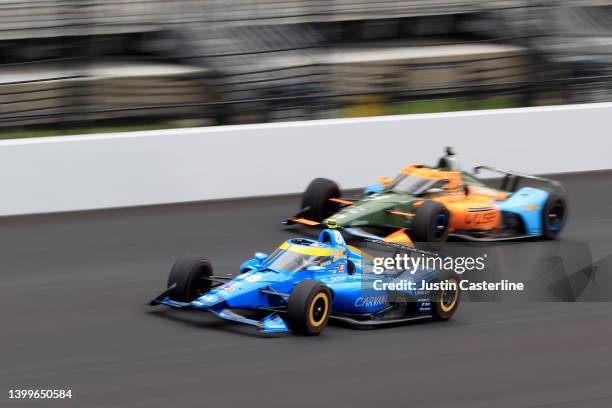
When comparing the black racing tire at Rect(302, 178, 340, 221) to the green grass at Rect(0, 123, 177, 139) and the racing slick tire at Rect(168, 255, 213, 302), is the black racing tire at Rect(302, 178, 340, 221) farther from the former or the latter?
the racing slick tire at Rect(168, 255, 213, 302)

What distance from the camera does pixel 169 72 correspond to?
16391 mm

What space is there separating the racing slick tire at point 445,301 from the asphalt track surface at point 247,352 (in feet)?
0.33

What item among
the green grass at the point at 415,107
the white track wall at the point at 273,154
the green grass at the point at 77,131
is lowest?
the white track wall at the point at 273,154

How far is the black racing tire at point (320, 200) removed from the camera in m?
11.7

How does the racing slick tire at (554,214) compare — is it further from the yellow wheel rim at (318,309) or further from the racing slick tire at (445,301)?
the yellow wheel rim at (318,309)

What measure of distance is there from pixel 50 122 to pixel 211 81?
3.09m

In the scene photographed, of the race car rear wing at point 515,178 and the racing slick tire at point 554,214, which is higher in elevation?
the race car rear wing at point 515,178

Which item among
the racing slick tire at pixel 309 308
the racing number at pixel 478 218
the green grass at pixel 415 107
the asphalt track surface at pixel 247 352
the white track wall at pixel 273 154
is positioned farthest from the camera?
the green grass at pixel 415 107

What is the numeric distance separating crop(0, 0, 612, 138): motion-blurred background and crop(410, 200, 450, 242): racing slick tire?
3.86 meters

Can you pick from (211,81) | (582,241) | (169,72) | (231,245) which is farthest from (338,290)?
(169,72)

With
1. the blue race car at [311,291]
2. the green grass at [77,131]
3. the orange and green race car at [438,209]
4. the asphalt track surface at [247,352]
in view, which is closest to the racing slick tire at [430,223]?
the orange and green race car at [438,209]

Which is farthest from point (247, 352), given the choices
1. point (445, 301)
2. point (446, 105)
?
point (446, 105)

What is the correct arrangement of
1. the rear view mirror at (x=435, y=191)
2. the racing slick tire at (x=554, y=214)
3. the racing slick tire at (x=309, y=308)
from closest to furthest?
the racing slick tire at (x=309, y=308)
the rear view mirror at (x=435, y=191)
the racing slick tire at (x=554, y=214)

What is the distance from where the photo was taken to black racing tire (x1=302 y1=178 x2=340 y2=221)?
11656mm
